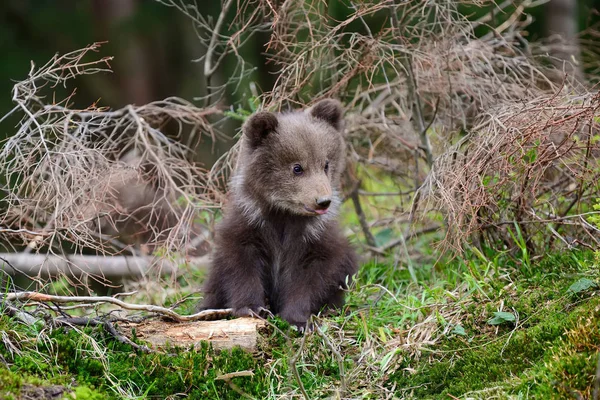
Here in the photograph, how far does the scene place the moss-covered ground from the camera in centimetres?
385

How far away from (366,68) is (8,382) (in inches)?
A: 145

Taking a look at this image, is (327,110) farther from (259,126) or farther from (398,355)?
(398,355)

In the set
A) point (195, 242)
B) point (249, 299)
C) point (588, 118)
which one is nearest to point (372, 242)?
point (195, 242)

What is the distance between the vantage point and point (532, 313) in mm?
4465

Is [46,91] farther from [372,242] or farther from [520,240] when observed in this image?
[520,240]

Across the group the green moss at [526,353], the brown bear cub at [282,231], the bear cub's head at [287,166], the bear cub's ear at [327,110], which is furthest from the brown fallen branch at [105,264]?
the green moss at [526,353]

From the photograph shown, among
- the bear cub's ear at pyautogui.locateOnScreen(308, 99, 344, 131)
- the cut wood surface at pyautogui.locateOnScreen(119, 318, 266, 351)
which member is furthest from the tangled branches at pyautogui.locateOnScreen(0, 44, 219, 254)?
the bear cub's ear at pyautogui.locateOnScreen(308, 99, 344, 131)

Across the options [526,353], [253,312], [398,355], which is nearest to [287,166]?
[253,312]

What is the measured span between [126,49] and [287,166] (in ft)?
25.3

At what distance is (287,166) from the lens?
202 inches

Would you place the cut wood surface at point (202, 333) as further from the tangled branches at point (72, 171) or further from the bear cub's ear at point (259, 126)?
the bear cub's ear at point (259, 126)

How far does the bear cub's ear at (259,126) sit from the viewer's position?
509 cm

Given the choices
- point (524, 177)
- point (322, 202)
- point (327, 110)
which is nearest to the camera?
point (322, 202)

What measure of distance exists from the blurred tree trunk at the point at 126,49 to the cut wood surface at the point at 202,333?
7.38 metres
